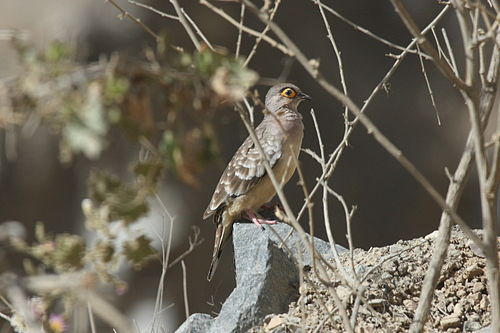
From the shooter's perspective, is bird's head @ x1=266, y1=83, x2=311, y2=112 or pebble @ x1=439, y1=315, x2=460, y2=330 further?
bird's head @ x1=266, y1=83, x2=311, y2=112

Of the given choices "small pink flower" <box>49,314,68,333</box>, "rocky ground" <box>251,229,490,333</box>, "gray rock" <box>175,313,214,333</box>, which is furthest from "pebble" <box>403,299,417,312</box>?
"small pink flower" <box>49,314,68,333</box>

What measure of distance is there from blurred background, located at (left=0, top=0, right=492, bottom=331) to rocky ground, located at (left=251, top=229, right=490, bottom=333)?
4.34m

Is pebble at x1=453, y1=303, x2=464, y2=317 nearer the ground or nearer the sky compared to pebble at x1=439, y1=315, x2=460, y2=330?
nearer the sky

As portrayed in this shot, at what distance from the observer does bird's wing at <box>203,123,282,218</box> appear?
6.66m

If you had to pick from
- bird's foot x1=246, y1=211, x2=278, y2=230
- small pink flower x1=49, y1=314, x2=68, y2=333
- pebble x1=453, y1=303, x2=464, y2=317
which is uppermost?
bird's foot x1=246, y1=211, x2=278, y2=230

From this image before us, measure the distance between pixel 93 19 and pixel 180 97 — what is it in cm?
773

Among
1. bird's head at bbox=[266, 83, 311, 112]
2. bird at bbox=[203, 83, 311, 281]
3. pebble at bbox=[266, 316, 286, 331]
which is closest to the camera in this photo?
pebble at bbox=[266, 316, 286, 331]

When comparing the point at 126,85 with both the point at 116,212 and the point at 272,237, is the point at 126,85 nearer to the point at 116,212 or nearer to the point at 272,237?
the point at 116,212

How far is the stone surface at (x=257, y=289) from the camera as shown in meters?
4.62

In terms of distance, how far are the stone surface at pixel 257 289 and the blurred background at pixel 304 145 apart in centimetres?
427

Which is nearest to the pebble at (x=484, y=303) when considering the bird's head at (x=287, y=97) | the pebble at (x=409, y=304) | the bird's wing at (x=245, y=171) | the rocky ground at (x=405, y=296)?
the rocky ground at (x=405, y=296)

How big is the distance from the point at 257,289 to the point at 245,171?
2089mm

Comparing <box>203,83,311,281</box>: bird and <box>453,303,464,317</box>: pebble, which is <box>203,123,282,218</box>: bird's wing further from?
<box>453,303,464,317</box>: pebble

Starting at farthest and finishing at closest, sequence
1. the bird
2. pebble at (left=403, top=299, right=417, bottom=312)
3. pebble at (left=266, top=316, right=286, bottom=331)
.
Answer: the bird → pebble at (left=403, top=299, right=417, bottom=312) → pebble at (left=266, top=316, right=286, bottom=331)
